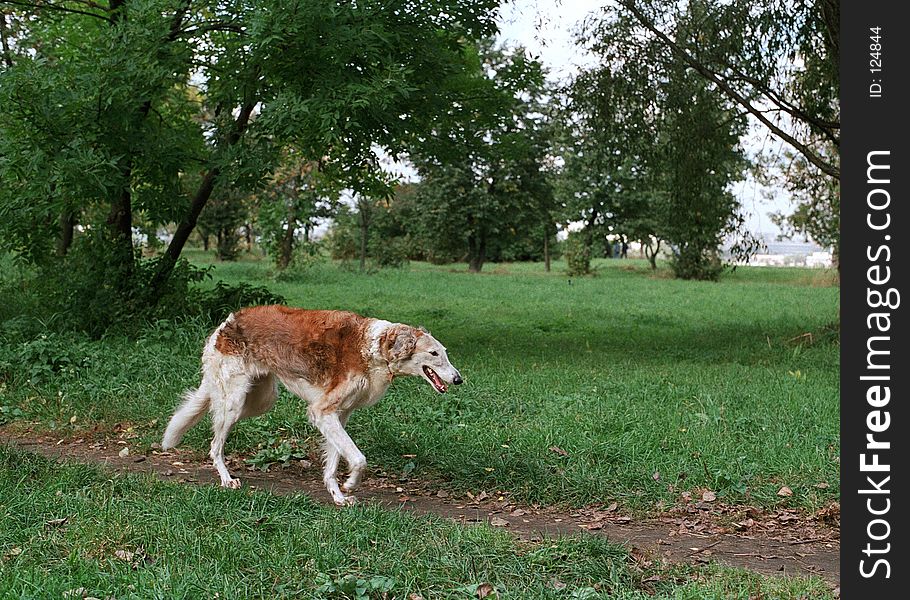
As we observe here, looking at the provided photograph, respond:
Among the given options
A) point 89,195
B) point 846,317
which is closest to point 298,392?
point 846,317

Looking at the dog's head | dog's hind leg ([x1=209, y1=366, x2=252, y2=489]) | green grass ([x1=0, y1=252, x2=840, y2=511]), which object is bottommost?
green grass ([x1=0, y1=252, x2=840, y2=511])

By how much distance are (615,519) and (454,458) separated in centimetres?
156

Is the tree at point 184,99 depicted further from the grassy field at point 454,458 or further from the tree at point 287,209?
the tree at point 287,209

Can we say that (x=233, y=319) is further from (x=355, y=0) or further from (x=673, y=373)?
(x=673, y=373)

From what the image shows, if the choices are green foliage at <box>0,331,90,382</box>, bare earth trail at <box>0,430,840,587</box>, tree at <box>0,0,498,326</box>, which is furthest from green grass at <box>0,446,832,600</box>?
tree at <box>0,0,498,326</box>

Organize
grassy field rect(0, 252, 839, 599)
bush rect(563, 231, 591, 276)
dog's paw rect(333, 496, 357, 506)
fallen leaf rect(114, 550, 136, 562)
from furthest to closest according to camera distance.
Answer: bush rect(563, 231, 591, 276) < dog's paw rect(333, 496, 357, 506) < fallen leaf rect(114, 550, 136, 562) < grassy field rect(0, 252, 839, 599)

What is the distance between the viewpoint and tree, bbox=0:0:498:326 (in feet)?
34.4

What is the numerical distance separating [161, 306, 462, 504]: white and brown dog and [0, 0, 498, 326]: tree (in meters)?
3.78

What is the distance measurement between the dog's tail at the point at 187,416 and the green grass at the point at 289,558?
1.20 m

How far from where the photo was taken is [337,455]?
21.6 feet

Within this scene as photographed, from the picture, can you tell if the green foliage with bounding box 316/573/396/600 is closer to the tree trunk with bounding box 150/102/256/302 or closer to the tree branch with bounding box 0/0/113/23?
the tree trunk with bounding box 150/102/256/302

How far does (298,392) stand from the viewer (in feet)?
22.9

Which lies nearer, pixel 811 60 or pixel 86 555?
pixel 86 555

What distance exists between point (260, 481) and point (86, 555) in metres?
2.28
